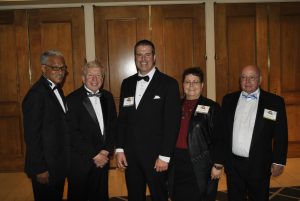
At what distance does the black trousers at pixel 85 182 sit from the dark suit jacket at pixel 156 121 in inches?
16.9

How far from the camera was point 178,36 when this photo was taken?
16.8 ft

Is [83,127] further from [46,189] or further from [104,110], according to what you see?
[46,189]

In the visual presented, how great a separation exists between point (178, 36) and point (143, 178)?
3.17 meters

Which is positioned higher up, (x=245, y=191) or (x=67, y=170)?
(x=67, y=170)

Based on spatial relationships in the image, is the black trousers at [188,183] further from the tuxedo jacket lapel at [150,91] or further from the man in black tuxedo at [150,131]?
the tuxedo jacket lapel at [150,91]

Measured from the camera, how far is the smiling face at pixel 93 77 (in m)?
2.64

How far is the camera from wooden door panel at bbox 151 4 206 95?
509 centimetres

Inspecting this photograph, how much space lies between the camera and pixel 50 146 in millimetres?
2385

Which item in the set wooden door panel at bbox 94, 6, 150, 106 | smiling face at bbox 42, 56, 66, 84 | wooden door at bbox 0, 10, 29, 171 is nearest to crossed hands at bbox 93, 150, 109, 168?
smiling face at bbox 42, 56, 66, 84

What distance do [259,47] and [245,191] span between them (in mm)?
3222

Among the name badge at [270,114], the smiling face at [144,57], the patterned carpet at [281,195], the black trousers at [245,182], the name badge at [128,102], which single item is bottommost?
the patterned carpet at [281,195]

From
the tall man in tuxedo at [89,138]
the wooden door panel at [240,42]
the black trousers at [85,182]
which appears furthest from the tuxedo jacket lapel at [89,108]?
the wooden door panel at [240,42]

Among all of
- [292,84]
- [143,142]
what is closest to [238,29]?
[292,84]

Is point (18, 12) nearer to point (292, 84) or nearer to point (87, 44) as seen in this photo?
point (87, 44)
